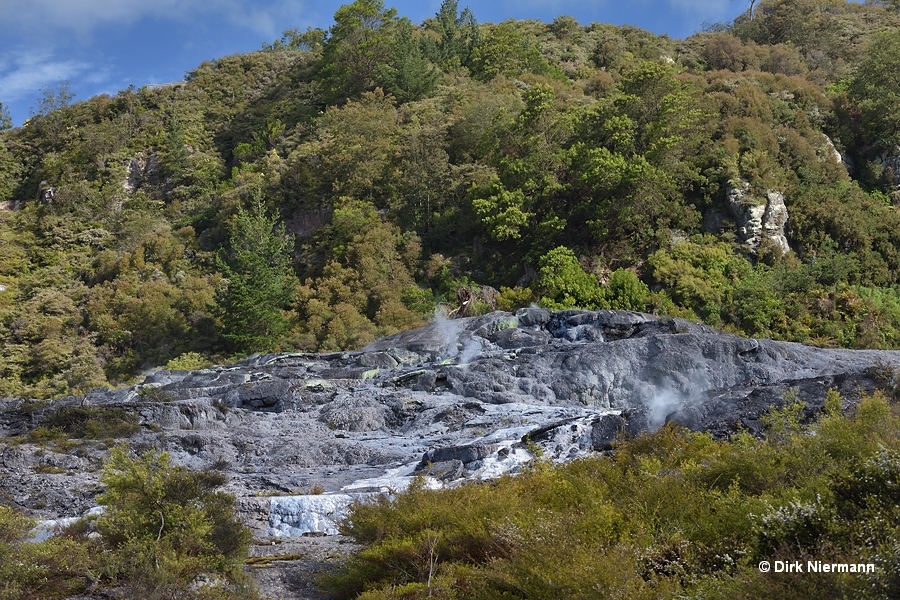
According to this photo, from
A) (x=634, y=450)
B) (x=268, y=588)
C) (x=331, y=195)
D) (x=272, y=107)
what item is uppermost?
(x=272, y=107)

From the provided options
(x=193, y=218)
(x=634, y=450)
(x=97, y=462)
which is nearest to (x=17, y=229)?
(x=193, y=218)

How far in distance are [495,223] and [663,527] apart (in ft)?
75.1

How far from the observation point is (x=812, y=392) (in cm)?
1296

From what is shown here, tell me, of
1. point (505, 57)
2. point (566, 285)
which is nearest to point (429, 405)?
point (566, 285)

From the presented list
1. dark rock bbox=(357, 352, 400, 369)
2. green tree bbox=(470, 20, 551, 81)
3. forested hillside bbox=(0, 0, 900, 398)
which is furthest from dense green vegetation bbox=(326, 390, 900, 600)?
green tree bbox=(470, 20, 551, 81)

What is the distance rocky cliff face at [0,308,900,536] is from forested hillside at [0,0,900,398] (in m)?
5.28

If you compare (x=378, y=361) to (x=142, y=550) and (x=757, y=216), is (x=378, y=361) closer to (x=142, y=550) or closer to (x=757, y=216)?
(x=142, y=550)

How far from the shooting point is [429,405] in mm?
16859

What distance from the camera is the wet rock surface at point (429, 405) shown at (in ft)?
39.6

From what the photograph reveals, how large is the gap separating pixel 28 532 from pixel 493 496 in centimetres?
533

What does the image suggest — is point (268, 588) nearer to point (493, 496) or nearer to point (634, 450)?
point (493, 496)

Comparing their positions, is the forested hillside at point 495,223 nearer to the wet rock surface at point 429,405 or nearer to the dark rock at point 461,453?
the wet rock surface at point 429,405

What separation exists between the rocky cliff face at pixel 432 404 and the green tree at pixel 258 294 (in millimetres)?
4832

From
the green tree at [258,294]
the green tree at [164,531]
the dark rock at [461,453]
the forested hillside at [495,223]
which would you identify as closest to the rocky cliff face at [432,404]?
the dark rock at [461,453]
